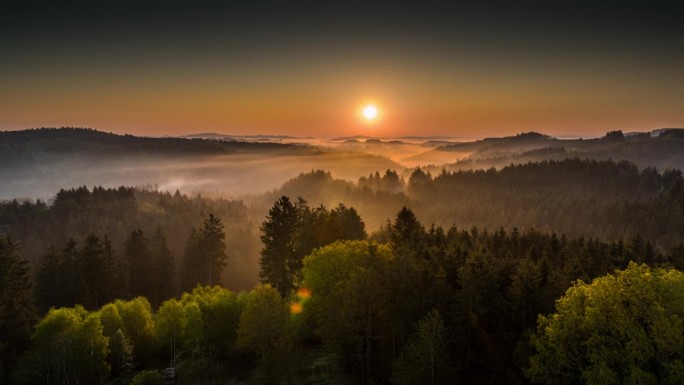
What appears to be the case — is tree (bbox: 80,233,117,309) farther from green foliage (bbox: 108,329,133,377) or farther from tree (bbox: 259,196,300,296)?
tree (bbox: 259,196,300,296)

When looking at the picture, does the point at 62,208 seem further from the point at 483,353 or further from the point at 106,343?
the point at 483,353

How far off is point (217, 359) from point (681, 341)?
137ft

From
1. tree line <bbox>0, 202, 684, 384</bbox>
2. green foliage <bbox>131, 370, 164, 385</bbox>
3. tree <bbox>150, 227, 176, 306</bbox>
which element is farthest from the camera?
tree <bbox>150, 227, 176, 306</bbox>

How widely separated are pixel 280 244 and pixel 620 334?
46375mm

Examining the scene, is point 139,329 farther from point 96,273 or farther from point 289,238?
point 289,238

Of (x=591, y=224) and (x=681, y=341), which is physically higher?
(x=681, y=341)

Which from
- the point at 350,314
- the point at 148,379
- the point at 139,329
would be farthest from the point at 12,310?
the point at 350,314

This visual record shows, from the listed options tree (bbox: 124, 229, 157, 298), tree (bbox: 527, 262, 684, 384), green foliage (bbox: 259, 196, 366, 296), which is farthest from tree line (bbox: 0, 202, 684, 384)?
tree (bbox: 124, 229, 157, 298)

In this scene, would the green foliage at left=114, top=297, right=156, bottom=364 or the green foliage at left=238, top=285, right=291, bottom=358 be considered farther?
the green foliage at left=114, top=297, right=156, bottom=364

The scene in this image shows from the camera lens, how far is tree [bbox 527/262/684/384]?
24.0 meters

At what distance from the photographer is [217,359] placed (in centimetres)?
4781

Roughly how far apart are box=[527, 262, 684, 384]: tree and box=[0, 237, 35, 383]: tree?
56.5 meters

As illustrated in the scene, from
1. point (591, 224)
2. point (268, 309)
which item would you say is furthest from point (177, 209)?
point (591, 224)

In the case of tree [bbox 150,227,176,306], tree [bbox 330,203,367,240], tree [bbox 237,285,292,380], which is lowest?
tree [bbox 150,227,176,306]
